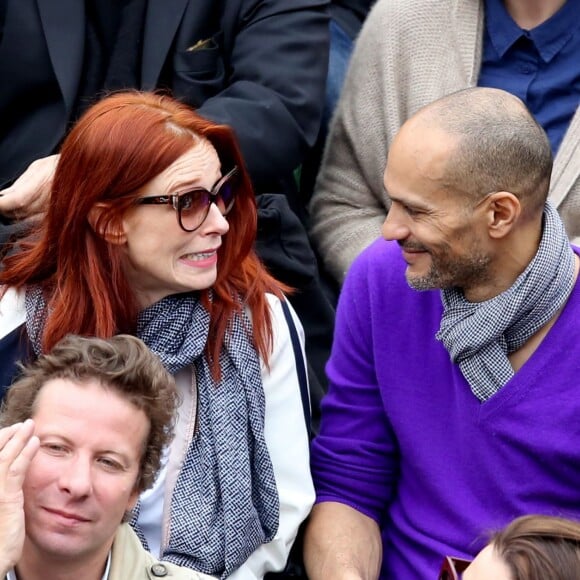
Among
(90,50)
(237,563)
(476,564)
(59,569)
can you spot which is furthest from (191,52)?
(476,564)

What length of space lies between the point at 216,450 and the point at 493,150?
87cm

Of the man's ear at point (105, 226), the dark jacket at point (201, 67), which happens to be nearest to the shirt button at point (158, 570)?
the man's ear at point (105, 226)

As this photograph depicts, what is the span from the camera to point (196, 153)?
3.05 metres

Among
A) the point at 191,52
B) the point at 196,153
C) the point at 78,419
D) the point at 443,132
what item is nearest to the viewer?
the point at 78,419

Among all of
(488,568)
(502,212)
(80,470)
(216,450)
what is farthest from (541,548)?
(216,450)

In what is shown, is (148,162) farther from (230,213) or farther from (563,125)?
(563,125)

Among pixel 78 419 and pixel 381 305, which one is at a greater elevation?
pixel 78 419

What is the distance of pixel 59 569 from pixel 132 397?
1.06ft

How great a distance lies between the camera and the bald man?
2.82 metres

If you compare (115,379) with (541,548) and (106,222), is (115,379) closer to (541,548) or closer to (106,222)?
(106,222)

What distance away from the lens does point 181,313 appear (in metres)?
3.05

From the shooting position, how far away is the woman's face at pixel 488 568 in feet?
6.73

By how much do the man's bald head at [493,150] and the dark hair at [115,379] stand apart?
0.76 m

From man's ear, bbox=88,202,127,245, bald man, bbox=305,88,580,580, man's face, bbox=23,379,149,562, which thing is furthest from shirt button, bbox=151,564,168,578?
man's ear, bbox=88,202,127,245
